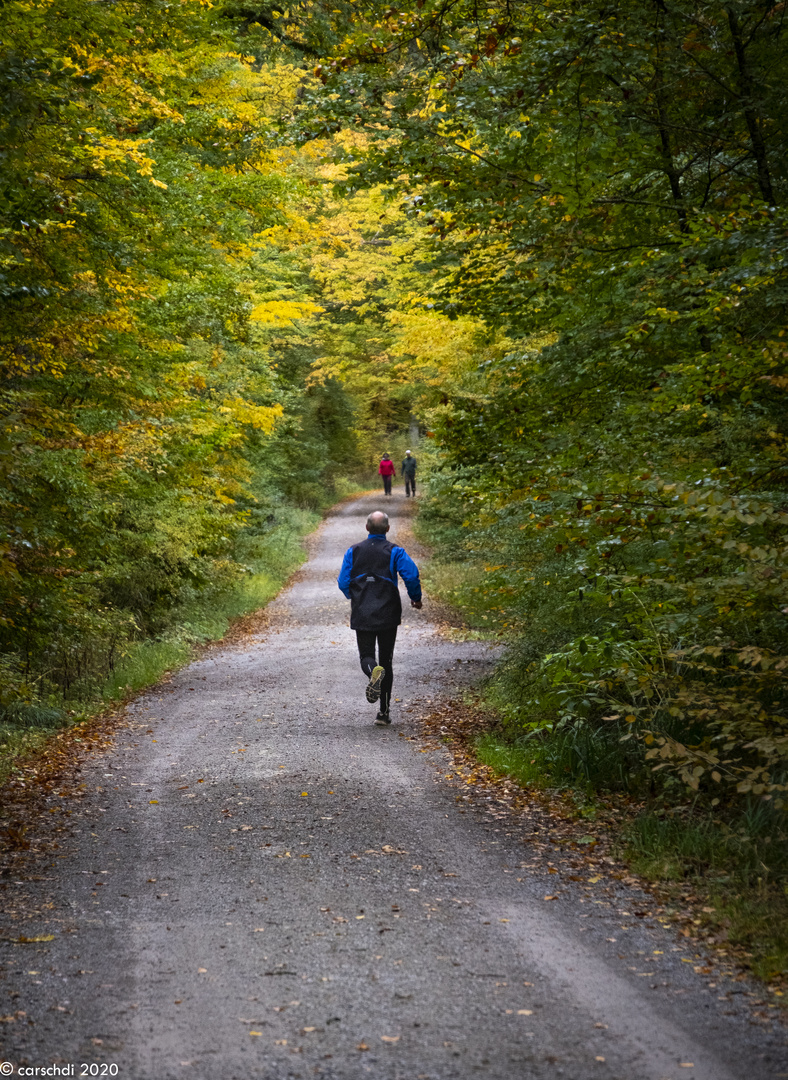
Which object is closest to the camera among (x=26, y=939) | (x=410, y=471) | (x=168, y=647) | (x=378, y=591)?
(x=26, y=939)

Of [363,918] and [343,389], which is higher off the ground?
[343,389]

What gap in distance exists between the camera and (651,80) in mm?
8234

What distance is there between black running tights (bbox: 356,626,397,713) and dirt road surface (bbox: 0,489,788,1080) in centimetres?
145

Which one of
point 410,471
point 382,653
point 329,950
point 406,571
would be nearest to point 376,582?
point 406,571

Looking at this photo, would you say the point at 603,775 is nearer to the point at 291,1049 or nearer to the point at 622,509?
the point at 622,509

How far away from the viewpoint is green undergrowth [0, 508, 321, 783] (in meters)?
9.79

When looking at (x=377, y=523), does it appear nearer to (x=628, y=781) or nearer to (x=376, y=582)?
(x=376, y=582)

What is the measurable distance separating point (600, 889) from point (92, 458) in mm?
7465

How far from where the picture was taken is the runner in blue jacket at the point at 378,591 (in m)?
9.59

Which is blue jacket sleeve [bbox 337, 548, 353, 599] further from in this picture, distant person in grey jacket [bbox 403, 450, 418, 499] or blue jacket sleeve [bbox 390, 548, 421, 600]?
distant person in grey jacket [bbox 403, 450, 418, 499]

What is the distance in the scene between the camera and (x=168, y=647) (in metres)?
14.5

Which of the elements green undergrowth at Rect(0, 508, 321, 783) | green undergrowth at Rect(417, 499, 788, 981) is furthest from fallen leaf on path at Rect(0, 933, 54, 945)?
green undergrowth at Rect(0, 508, 321, 783)

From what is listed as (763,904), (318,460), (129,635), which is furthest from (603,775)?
(318,460)

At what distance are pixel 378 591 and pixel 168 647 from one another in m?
6.19
